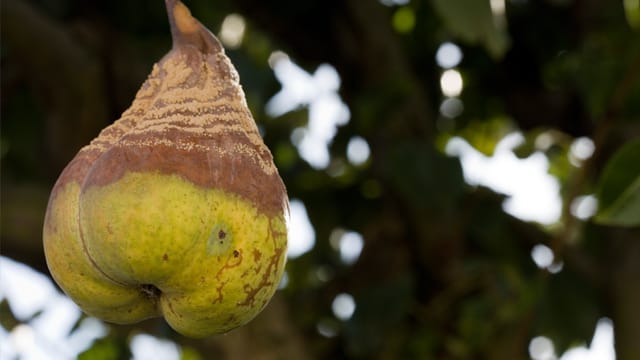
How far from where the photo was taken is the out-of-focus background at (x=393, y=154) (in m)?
Result: 1.84

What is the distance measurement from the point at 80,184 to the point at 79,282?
8cm

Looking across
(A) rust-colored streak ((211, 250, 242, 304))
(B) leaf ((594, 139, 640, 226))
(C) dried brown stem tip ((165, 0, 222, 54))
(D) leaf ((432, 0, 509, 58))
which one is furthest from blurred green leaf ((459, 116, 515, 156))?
(A) rust-colored streak ((211, 250, 242, 304))

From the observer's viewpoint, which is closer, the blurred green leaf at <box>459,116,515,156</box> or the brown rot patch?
the brown rot patch

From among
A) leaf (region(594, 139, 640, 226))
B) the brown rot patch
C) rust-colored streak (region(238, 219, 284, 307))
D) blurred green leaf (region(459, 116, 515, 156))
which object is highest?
the brown rot patch

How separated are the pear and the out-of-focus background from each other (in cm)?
78

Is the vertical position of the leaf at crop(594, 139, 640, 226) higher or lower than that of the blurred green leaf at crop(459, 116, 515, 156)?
higher

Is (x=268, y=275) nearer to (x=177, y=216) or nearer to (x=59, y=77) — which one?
(x=177, y=216)

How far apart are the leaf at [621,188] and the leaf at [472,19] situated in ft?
1.08

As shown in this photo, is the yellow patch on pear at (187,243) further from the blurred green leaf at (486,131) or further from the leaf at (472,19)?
the blurred green leaf at (486,131)

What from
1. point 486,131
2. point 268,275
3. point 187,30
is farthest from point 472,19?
point 486,131

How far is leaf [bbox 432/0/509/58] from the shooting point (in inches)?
57.7

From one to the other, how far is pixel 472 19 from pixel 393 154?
0.51 metres

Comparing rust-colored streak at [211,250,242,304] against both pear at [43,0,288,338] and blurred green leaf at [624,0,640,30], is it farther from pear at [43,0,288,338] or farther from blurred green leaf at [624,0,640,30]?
blurred green leaf at [624,0,640,30]

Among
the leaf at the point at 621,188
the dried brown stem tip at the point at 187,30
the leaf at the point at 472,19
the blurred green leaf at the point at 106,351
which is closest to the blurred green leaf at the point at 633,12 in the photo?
the leaf at the point at 472,19
